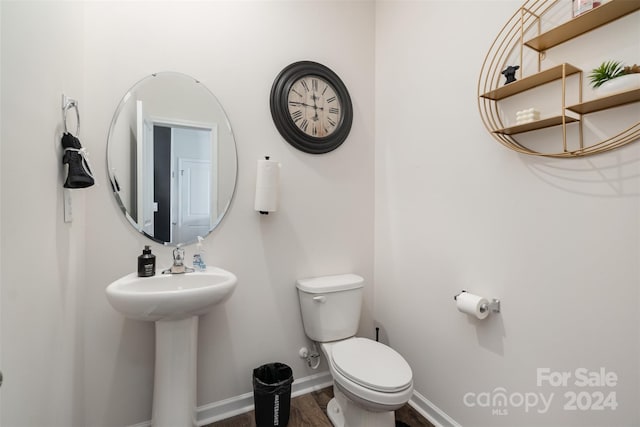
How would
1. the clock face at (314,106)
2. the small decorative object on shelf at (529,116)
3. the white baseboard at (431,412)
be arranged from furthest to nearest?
the clock face at (314,106), the white baseboard at (431,412), the small decorative object on shelf at (529,116)

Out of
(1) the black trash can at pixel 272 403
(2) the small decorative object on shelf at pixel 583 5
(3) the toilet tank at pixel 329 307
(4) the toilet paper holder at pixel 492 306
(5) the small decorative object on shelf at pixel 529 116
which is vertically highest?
(2) the small decorative object on shelf at pixel 583 5

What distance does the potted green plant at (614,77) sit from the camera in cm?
→ 89

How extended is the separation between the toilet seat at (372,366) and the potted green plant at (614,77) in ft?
4.18

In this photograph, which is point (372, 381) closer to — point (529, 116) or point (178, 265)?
point (178, 265)


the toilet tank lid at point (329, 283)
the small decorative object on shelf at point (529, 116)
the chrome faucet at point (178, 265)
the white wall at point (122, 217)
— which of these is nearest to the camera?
the white wall at point (122, 217)

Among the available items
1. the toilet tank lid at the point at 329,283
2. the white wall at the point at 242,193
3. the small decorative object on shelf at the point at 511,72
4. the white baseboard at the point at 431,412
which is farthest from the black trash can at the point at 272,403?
the small decorative object on shelf at the point at 511,72

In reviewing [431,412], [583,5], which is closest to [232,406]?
[431,412]

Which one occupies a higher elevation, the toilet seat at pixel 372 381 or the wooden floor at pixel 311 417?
the toilet seat at pixel 372 381

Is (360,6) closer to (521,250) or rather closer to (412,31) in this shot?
(412,31)

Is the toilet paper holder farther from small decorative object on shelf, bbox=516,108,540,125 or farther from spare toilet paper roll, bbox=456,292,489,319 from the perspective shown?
small decorative object on shelf, bbox=516,108,540,125

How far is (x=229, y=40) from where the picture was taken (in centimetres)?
167

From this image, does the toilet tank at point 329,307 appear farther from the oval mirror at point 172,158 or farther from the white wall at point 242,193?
the oval mirror at point 172,158

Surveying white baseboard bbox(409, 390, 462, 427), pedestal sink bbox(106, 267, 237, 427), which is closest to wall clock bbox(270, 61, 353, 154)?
pedestal sink bbox(106, 267, 237, 427)

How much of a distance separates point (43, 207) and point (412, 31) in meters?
1.99
